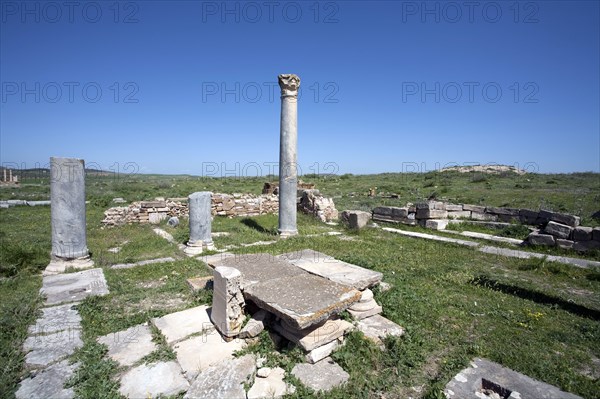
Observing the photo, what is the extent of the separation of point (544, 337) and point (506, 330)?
1.41 ft

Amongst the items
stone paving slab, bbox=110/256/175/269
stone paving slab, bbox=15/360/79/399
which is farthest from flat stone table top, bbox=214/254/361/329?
stone paving slab, bbox=110/256/175/269

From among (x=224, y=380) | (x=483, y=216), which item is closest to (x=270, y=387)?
(x=224, y=380)

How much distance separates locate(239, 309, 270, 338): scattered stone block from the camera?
3.95 m

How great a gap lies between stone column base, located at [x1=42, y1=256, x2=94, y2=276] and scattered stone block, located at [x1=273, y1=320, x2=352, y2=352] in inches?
217

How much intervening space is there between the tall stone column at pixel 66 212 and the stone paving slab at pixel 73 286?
566 millimetres

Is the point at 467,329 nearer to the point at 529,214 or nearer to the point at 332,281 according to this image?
the point at 332,281

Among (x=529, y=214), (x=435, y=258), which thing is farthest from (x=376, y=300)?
(x=529, y=214)

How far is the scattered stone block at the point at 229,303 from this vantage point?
Result: 402 cm

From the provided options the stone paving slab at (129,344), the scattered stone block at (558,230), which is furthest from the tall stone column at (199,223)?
the scattered stone block at (558,230)

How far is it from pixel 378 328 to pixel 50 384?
3.75 meters

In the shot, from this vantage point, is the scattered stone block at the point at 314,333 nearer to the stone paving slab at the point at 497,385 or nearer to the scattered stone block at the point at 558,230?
the stone paving slab at the point at 497,385

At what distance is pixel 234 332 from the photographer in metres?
4.00

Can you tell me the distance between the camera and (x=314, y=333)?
3.77 m

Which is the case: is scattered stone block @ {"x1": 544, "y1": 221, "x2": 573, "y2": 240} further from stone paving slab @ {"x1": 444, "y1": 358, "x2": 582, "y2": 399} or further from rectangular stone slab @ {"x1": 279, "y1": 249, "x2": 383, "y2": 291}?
stone paving slab @ {"x1": 444, "y1": 358, "x2": 582, "y2": 399}
